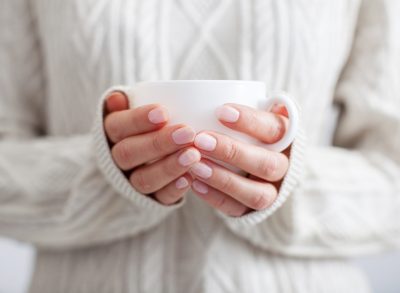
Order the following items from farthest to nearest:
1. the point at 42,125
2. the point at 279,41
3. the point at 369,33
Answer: the point at 42,125 → the point at 369,33 → the point at 279,41

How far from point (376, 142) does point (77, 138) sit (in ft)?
1.40

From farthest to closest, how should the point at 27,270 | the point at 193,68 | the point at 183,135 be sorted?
the point at 27,270 < the point at 193,68 < the point at 183,135

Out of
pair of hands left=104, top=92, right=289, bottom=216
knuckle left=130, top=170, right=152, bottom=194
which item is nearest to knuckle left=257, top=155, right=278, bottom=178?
pair of hands left=104, top=92, right=289, bottom=216

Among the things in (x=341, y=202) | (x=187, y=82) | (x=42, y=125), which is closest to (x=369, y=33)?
(x=341, y=202)

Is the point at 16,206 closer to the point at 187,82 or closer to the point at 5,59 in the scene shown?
the point at 5,59

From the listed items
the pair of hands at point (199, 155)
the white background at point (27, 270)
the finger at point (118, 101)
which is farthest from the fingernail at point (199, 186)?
the white background at point (27, 270)

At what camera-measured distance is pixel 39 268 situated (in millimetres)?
678

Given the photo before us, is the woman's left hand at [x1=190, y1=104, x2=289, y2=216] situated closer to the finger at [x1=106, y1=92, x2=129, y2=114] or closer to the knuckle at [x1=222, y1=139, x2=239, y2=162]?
the knuckle at [x1=222, y1=139, x2=239, y2=162]

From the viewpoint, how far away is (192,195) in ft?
2.03

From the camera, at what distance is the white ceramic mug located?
1.27 feet

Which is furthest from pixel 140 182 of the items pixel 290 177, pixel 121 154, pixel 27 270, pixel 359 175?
pixel 27 270

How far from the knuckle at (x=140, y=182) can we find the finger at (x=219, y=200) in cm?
4

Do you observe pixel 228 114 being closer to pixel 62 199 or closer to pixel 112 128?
pixel 112 128

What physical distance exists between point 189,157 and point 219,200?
8 cm
